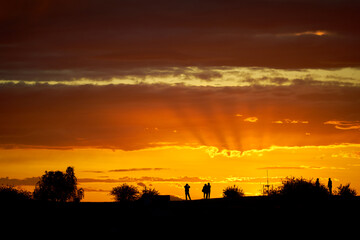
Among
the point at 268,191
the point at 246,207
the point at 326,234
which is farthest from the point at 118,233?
the point at 268,191

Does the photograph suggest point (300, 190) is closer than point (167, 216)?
No

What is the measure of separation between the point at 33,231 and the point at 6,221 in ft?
15.6

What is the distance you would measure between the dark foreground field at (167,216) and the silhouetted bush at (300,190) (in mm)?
49966

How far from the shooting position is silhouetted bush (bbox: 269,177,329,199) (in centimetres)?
14450

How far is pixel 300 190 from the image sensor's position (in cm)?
15262

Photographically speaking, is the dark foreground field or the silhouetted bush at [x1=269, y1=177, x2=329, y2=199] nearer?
the dark foreground field

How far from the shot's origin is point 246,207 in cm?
9231

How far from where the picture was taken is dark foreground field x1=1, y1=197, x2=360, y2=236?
83.9m

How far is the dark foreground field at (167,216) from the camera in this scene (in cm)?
8394

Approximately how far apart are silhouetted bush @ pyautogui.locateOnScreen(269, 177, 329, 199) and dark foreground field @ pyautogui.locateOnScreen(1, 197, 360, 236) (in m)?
50.0

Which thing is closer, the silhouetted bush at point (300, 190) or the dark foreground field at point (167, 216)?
the dark foreground field at point (167, 216)

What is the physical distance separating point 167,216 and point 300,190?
69608 mm

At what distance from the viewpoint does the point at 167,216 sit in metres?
89.4

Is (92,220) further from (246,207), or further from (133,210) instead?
(246,207)
